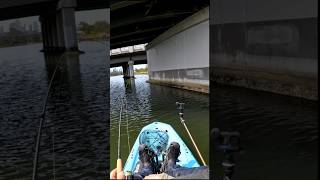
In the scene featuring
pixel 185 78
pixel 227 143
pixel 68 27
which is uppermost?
pixel 68 27

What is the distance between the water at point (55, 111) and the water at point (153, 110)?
178 cm

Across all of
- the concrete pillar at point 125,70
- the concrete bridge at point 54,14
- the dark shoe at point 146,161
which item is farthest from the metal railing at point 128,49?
the concrete bridge at point 54,14

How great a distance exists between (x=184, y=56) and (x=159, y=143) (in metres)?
0.77

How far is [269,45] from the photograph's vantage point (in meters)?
3.67

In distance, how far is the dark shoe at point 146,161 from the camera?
2691mm

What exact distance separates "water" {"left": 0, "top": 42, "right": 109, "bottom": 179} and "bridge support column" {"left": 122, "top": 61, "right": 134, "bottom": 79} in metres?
1.60

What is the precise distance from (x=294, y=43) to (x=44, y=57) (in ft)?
12.2

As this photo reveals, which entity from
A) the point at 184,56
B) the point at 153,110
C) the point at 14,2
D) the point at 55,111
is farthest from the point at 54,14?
the point at 55,111

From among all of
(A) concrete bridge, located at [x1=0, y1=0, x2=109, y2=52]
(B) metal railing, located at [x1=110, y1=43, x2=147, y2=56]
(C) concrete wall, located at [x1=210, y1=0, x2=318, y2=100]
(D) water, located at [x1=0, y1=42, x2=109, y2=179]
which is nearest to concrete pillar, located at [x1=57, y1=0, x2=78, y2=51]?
(A) concrete bridge, located at [x1=0, y1=0, x2=109, y2=52]

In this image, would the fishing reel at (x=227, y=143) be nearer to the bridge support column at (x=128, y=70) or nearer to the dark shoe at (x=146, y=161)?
the dark shoe at (x=146, y=161)

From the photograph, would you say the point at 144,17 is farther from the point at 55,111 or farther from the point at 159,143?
the point at 55,111

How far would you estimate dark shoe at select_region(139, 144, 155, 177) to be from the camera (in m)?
2.69

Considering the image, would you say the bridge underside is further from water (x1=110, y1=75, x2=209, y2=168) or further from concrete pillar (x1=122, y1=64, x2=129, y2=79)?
water (x1=110, y1=75, x2=209, y2=168)

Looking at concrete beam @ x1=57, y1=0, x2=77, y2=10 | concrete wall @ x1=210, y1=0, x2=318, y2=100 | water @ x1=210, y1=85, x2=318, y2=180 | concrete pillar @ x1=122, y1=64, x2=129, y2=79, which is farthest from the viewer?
concrete beam @ x1=57, y1=0, x2=77, y2=10
